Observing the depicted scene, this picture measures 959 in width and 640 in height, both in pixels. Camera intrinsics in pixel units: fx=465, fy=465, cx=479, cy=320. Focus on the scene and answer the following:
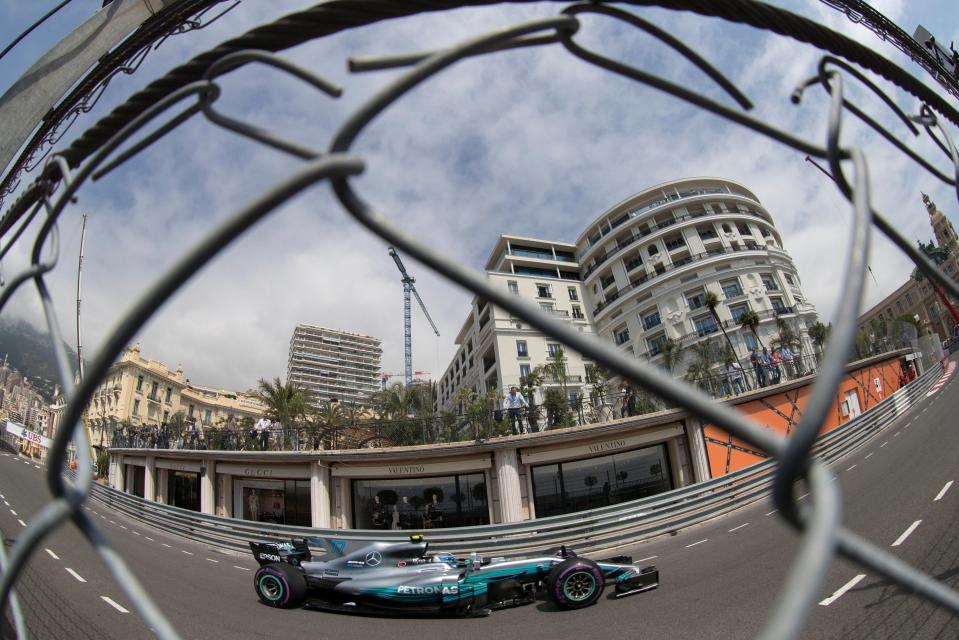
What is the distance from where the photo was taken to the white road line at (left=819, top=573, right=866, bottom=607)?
15.6 ft

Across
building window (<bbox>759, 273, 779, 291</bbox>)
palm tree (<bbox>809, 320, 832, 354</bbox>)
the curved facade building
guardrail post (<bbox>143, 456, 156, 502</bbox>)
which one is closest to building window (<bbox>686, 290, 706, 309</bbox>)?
the curved facade building

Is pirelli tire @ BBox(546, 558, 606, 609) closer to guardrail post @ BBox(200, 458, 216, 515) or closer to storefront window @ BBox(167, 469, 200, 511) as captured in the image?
guardrail post @ BBox(200, 458, 216, 515)

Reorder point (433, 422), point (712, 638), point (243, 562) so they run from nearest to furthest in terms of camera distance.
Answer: point (712, 638) → point (243, 562) → point (433, 422)

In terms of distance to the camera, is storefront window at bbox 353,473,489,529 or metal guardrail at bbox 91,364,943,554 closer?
metal guardrail at bbox 91,364,943,554

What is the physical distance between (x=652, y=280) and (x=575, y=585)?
4550 cm

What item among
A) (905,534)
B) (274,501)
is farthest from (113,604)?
(274,501)

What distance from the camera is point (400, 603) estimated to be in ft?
22.0

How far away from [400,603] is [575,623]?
8.22 ft

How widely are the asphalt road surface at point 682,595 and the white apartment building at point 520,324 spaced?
34767 millimetres

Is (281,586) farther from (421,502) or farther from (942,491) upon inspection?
(942,491)

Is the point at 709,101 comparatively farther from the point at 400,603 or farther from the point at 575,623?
the point at 400,603

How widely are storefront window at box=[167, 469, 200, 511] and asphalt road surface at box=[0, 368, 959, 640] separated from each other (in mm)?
12328

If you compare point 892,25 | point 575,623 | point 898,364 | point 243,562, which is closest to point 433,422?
point 243,562

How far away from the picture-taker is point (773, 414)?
17.7 meters
